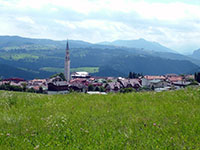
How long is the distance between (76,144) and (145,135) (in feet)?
5.22

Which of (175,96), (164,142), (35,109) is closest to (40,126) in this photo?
(35,109)

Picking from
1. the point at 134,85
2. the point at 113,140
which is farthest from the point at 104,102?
the point at 134,85

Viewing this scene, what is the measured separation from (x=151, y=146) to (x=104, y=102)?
14.1ft

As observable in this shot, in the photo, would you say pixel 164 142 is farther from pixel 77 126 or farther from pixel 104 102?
pixel 104 102

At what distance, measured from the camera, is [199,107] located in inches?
323

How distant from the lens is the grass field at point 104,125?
5.46m

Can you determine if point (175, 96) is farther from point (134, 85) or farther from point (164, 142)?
point (134, 85)

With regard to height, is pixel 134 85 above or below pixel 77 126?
below

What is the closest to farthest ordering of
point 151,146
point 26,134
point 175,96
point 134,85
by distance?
point 151,146
point 26,134
point 175,96
point 134,85

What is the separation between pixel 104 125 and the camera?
21.7ft

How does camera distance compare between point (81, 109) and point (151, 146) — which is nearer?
point (151, 146)

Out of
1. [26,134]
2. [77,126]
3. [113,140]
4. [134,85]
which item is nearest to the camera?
[113,140]

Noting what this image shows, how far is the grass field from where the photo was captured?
546cm

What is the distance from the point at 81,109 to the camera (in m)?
8.27
